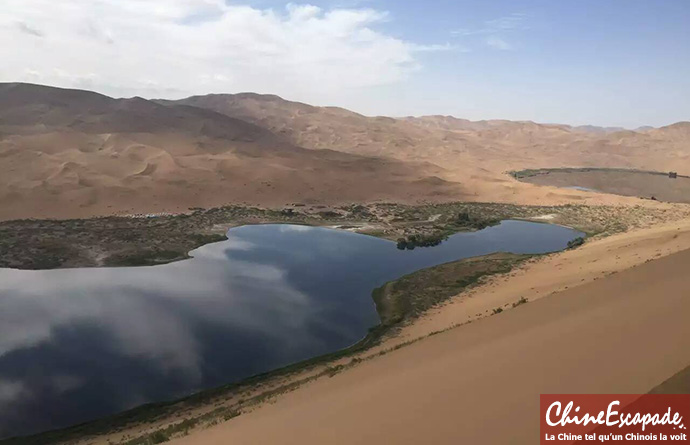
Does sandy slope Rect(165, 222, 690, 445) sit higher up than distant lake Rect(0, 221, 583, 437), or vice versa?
sandy slope Rect(165, 222, 690, 445)

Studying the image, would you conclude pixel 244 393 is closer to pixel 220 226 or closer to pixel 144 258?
pixel 144 258

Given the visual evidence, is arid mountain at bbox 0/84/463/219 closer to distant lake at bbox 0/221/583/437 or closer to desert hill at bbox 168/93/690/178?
distant lake at bbox 0/221/583/437

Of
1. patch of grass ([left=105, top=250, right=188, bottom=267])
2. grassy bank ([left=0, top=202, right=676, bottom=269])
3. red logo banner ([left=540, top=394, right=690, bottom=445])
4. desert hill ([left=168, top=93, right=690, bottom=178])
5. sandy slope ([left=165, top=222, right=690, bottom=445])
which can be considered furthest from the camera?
desert hill ([left=168, top=93, right=690, bottom=178])

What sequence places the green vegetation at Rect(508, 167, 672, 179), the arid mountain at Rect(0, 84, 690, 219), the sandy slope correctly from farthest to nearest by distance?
the green vegetation at Rect(508, 167, 672, 179) → the arid mountain at Rect(0, 84, 690, 219) → the sandy slope

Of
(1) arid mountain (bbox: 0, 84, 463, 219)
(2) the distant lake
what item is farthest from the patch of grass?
(1) arid mountain (bbox: 0, 84, 463, 219)

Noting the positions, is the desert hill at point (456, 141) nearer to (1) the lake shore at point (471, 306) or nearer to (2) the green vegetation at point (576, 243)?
(2) the green vegetation at point (576, 243)

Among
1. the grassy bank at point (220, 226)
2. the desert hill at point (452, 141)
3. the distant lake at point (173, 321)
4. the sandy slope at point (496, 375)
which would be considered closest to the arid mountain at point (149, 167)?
the grassy bank at point (220, 226)

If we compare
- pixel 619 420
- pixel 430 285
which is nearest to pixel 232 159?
pixel 430 285

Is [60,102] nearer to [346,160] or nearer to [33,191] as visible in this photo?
[33,191]
